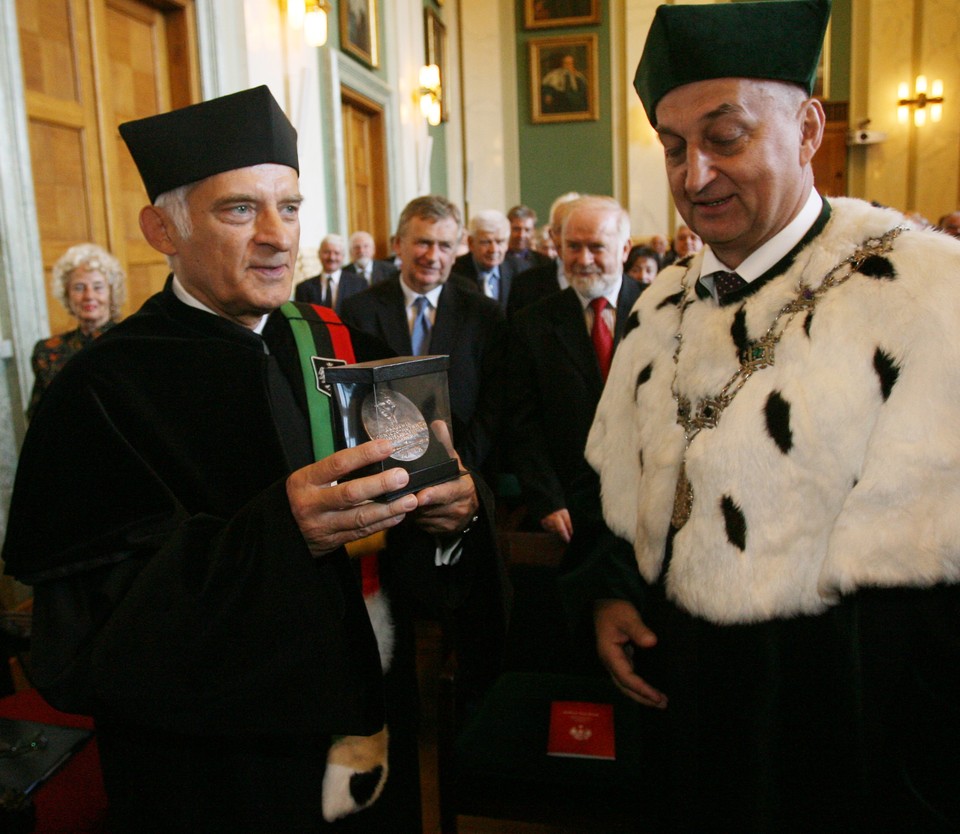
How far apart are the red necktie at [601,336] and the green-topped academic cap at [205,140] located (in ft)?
6.37

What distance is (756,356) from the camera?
1428 millimetres

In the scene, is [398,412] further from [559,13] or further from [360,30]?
[559,13]

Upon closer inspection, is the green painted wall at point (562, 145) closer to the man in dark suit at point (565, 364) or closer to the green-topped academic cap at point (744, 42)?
the man in dark suit at point (565, 364)

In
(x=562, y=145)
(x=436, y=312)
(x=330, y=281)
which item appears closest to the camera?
(x=436, y=312)

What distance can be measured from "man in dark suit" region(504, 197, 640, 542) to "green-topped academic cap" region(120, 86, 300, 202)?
71.9 inches

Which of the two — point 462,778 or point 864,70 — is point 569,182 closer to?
point 864,70

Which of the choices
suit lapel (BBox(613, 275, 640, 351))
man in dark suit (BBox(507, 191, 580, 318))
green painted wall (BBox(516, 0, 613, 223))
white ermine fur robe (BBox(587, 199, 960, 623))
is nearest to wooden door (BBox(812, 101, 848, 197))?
green painted wall (BBox(516, 0, 613, 223))

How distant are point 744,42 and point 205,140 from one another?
1011 mm

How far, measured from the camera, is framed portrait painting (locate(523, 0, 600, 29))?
13836 millimetres

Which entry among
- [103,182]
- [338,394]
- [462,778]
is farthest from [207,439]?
[103,182]

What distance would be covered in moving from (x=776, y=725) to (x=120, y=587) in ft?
3.85

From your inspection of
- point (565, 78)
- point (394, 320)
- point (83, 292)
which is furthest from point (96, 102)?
point (565, 78)

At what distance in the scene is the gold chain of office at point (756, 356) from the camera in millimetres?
1392

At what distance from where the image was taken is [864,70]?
12914 millimetres
